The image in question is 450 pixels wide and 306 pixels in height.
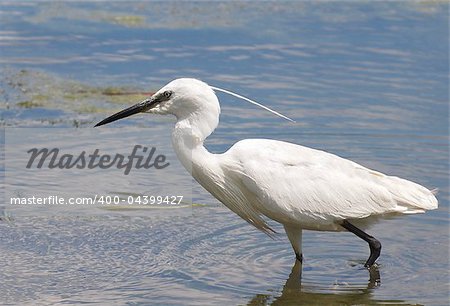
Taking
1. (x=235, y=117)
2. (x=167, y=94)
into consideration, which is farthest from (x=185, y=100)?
(x=235, y=117)

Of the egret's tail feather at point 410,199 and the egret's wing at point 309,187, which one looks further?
the egret's tail feather at point 410,199

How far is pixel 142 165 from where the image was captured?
941 cm

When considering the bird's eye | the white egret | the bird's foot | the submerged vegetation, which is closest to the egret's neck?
the white egret

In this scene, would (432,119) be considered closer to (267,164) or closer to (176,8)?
(267,164)

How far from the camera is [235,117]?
1085cm

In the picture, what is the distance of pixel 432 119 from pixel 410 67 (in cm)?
228

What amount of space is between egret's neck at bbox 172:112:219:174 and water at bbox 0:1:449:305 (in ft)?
2.83

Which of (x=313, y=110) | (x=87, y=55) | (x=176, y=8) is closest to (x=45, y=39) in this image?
(x=87, y=55)

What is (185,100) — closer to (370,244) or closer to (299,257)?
(299,257)

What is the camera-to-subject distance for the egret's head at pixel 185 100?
266 inches

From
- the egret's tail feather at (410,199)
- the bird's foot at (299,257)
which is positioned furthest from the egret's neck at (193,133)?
the egret's tail feather at (410,199)

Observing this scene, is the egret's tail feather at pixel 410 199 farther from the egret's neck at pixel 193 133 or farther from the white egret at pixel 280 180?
the egret's neck at pixel 193 133

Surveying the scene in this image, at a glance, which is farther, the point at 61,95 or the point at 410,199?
the point at 61,95

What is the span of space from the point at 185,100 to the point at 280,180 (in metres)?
0.85
